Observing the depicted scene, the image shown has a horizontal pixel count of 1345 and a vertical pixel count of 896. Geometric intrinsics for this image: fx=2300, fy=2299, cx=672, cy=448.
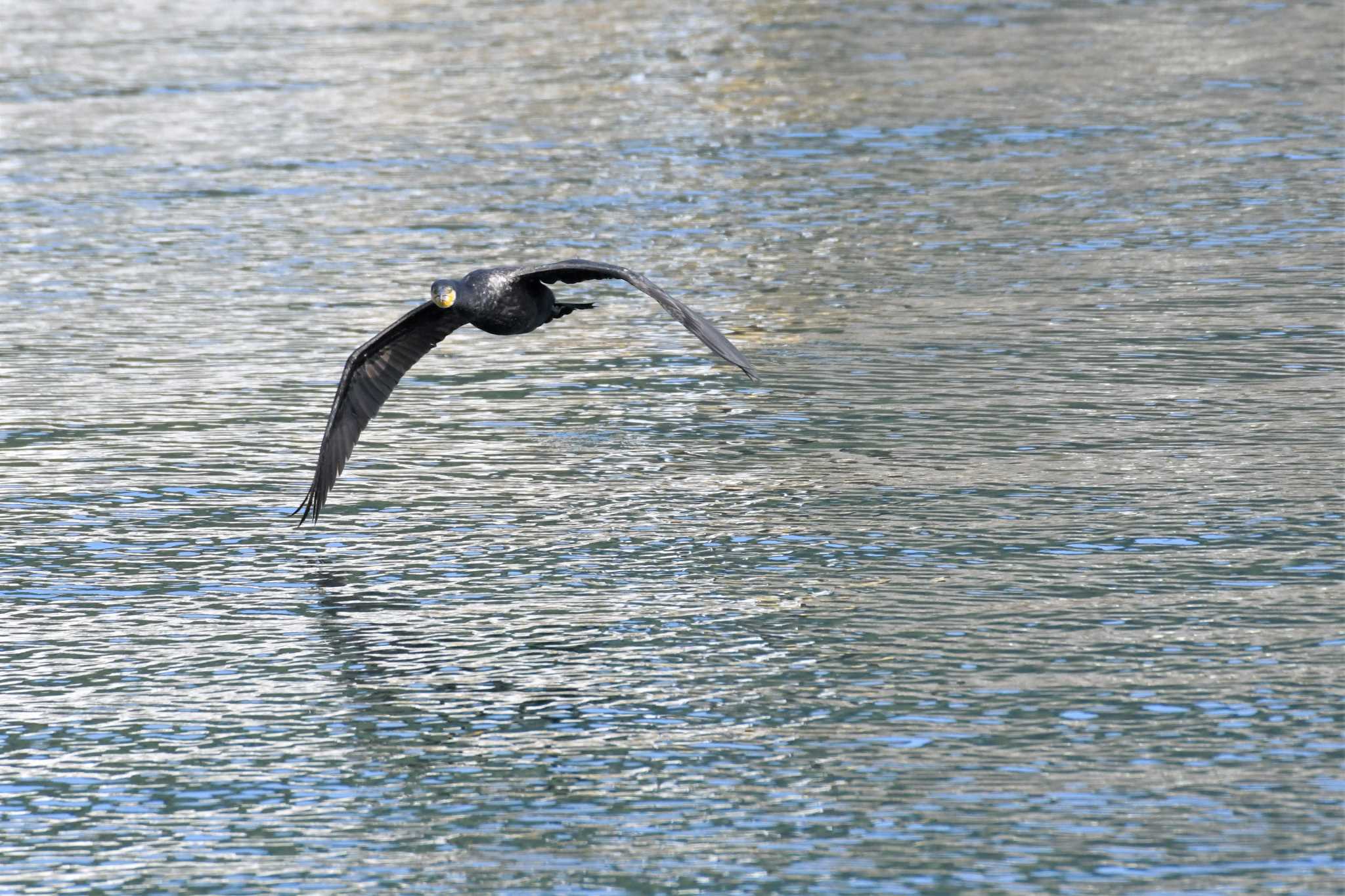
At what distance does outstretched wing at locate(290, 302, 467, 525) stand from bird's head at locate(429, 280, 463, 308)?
0.33 meters

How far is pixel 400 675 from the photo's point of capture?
10.1m

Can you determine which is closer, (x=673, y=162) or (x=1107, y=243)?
(x=1107, y=243)

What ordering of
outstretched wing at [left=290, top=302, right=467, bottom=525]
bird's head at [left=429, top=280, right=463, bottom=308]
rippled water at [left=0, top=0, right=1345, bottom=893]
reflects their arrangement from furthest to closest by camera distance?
1. outstretched wing at [left=290, top=302, right=467, bottom=525]
2. bird's head at [left=429, top=280, right=463, bottom=308]
3. rippled water at [left=0, top=0, right=1345, bottom=893]

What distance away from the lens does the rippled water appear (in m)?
8.54

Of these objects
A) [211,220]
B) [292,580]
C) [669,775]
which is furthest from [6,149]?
[669,775]

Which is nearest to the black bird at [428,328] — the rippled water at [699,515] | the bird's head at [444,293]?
the bird's head at [444,293]

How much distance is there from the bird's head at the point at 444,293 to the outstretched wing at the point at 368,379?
1.08ft

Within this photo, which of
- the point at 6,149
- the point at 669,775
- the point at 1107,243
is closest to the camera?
the point at 669,775

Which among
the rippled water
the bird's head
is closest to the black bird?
the bird's head

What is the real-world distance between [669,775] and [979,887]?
152 centimetres

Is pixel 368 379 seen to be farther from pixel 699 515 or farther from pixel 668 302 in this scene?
pixel 668 302

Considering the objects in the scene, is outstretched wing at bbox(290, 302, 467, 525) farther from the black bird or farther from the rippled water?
the rippled water

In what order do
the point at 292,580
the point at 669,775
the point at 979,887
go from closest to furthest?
the point at 979,887 < the point at 669,775 < the point at 292,580

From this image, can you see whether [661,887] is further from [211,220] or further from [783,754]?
[211,220]
